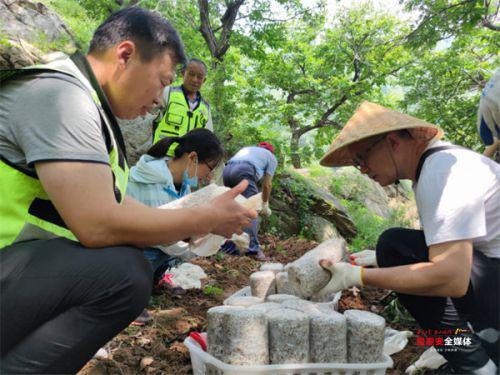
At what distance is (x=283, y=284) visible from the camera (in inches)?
121

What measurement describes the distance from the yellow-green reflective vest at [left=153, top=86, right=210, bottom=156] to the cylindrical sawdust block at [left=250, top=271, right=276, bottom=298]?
2.20 m

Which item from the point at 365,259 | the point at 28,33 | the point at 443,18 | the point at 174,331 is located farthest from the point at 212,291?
the point at 443,18

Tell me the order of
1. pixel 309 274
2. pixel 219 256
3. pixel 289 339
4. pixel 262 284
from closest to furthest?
pixel 289 339 → pixel 309 274 → pixel 262 284 → pixel 219 256

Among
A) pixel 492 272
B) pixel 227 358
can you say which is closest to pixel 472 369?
pixel 492 272

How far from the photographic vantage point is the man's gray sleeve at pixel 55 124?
51.0 inches

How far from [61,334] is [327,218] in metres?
7.27

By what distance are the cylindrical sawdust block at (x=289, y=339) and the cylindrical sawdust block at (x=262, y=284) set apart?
3.40 ft

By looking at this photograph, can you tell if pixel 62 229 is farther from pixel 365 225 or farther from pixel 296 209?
pixel 365 225

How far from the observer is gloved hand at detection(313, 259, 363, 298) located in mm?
2164

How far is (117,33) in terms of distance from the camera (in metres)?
1.67

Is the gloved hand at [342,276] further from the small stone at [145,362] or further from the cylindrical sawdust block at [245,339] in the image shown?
the small stone at [145,362]

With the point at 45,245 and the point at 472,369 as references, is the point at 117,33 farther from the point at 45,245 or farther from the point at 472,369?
the point at 472,369

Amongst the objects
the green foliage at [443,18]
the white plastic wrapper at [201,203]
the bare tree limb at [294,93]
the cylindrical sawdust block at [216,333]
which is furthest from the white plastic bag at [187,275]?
the bare tree limb at [294,93]

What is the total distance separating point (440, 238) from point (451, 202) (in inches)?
7.0
